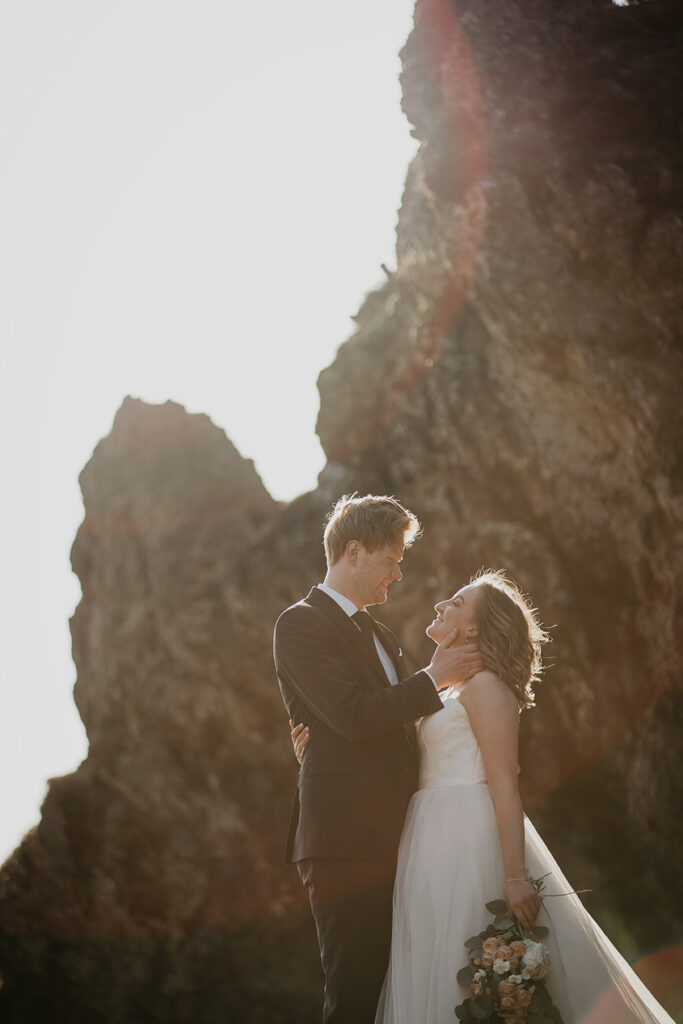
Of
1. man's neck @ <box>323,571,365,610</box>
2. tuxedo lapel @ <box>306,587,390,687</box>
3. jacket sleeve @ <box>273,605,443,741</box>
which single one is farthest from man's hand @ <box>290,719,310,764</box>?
man's neck @ <box>323,571,365,610</box>

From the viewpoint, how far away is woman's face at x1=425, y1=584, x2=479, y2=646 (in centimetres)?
489

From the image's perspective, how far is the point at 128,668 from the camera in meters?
26.0

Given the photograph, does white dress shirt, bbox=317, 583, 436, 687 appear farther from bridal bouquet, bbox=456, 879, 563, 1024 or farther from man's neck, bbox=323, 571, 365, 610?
bridal bouquet, bbox=456, 879, 563, 1024

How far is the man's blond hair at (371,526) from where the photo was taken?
189 inches

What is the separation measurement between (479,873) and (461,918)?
237 mm

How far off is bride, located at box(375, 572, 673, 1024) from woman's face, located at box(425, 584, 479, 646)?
13 cm

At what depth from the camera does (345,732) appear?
4234 mm

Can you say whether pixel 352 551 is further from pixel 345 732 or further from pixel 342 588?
pixel 345 732

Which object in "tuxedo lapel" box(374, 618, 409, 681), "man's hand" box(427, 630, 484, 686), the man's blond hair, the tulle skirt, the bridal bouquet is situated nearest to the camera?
the bridal bouquet

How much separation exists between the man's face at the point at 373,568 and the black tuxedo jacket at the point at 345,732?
203 mm

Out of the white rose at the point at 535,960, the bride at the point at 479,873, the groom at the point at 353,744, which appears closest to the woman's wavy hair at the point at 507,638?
the bride at the point at 479,873

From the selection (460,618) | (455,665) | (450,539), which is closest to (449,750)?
(455,665)

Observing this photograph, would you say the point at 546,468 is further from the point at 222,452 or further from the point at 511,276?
the point at 222,452

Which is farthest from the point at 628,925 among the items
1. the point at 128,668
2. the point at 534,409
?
the point at 128,668
